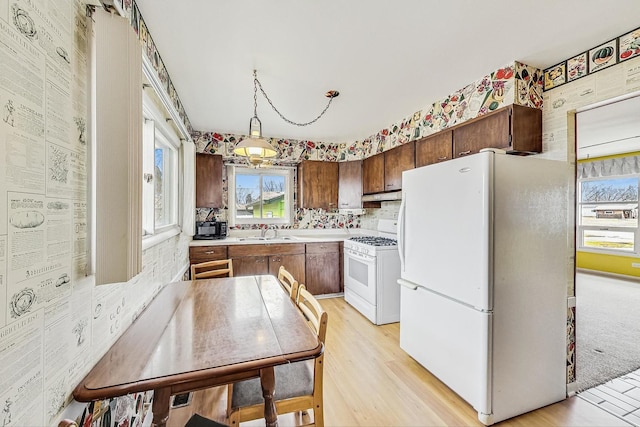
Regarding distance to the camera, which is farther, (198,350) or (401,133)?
(401,133)

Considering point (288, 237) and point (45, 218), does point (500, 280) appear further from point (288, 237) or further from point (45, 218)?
point (288, 237)

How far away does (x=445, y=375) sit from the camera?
1.88 meters

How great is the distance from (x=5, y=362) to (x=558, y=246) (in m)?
2.67

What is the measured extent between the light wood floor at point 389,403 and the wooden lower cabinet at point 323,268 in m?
1.44

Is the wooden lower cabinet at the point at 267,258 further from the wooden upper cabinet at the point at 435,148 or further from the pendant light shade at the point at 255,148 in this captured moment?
the wooden upper cabinet at the point at 435,148

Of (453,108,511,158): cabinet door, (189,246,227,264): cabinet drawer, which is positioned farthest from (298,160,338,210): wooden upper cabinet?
(453,108,511,158): cabinet door

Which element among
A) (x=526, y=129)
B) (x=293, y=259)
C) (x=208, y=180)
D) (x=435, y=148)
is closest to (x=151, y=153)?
(x=208, y=180)

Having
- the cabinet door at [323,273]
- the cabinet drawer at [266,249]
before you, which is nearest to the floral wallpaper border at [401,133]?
the cabinet drawer at [266,249]

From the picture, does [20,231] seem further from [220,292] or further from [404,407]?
[404,407]

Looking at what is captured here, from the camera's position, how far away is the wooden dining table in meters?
0.89

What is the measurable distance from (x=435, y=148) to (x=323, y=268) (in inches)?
87.2

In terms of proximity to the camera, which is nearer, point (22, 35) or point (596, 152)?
point (22, 35)

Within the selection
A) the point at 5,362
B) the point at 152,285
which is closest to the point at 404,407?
the point at 152,285

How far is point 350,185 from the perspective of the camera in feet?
13.6
